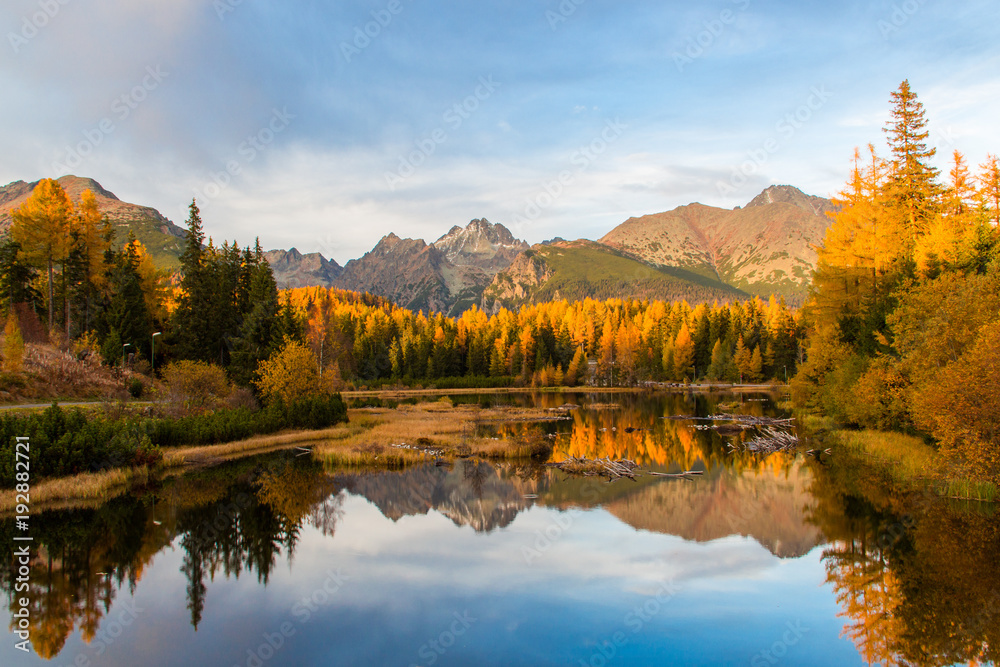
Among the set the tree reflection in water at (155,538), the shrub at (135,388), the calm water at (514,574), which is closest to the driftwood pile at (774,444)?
the calm water at (514,574)

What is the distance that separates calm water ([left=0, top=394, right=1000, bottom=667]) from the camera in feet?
42.6

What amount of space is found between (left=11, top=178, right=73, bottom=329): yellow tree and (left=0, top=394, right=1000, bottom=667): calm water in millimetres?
39258

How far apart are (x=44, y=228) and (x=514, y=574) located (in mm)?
58564

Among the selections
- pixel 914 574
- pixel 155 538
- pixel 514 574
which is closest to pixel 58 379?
pixel 155 538

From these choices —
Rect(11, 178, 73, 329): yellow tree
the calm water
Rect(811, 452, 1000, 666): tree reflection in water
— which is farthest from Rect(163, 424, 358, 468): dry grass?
Rect(811, 452, 1000, 666): tree reflection in water

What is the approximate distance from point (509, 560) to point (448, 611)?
453 cm

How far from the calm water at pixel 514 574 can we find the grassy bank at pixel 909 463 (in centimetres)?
151

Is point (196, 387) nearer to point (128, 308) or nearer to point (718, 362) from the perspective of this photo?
point (128, 308)

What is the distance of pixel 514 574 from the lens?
58.8 ft

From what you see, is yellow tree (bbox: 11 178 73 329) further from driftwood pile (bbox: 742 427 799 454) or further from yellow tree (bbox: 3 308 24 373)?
driftwood pile (bbox: 742 427 799 454)

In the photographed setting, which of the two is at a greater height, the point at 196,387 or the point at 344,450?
the point at 196,387

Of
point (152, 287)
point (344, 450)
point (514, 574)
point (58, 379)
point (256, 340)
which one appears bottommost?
point (514, 574)

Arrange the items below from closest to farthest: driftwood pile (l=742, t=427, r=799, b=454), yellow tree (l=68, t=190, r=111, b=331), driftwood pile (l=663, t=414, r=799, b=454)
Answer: driftwood pile (l=742, t=427, r=799, b=454), driftwood pile (l=663, t=414, r=799, b=454), yellow tree (l=68, t=190, r=111, b=331)

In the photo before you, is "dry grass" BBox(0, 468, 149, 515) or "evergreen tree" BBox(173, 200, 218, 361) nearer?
"dry grass" BBox(0, 468, 149, 515)
